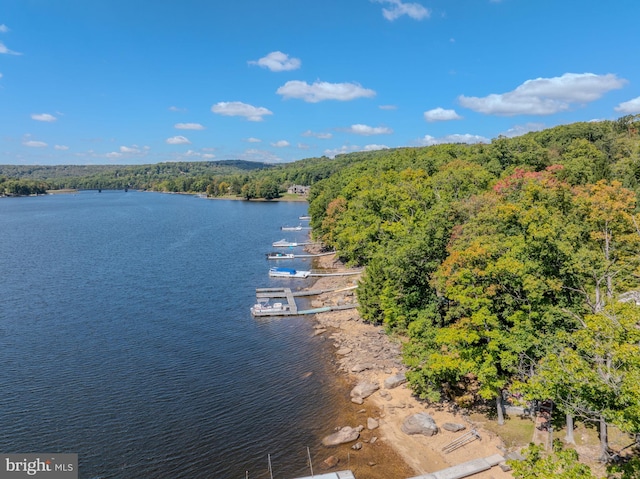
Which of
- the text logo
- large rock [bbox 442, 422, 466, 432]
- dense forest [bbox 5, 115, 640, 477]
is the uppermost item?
dense forest [bbox 5, 115, 640, 477]

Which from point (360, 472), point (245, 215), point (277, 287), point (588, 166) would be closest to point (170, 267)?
point (277, 287)

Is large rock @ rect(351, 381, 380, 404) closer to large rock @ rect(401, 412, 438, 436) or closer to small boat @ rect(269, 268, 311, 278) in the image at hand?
large rock @ rect(401, 412, 438, 436)

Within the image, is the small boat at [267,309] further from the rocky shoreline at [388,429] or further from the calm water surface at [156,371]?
the rocky shoreline at [388,429]

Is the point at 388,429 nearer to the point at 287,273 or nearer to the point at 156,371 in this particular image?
the point at 156,371

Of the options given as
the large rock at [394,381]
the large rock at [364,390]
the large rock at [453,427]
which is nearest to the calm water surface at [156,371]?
the large rock at [364,390]

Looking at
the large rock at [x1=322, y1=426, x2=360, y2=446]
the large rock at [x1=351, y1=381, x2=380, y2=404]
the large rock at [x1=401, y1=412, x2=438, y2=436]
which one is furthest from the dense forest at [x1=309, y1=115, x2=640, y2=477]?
the large rock at [x1=322, y1=426, x2=360, y2=446]

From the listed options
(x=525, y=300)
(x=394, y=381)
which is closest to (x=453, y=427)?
(x=394, y=381)

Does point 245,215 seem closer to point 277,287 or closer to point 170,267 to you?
point 170,267
